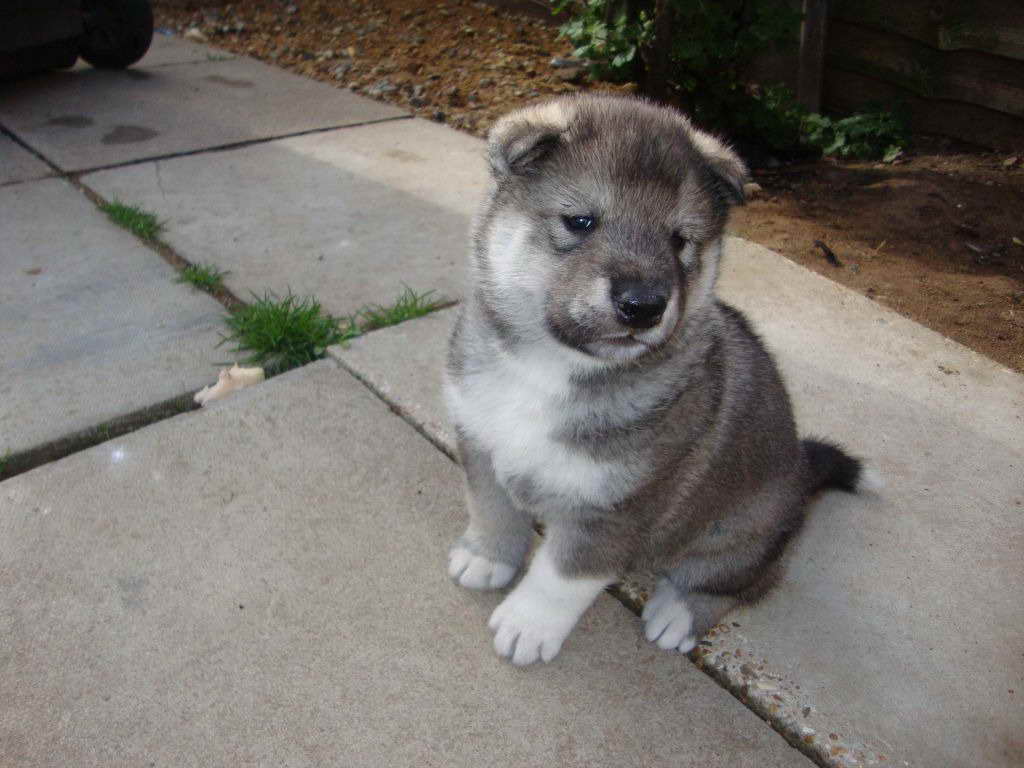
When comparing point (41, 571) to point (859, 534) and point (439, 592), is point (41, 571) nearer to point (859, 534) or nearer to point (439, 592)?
point (439, 592)

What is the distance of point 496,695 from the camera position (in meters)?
2.06

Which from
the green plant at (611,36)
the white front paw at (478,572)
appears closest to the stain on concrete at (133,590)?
the white front paw at (478,572)

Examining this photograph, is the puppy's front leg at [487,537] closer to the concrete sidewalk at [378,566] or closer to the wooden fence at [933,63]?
the concrete sidewalk at [378,566]

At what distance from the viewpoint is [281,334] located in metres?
3.27

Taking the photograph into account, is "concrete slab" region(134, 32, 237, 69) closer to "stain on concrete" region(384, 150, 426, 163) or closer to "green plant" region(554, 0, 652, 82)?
"stain on concrete" region(384, 150, 426, 163)

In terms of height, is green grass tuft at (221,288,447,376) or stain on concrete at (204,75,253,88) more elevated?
stain on concrete at (204,75,253,88)

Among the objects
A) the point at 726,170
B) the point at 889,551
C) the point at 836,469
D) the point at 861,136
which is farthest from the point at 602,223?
the point at 861,136

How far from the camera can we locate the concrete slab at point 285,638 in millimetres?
1938

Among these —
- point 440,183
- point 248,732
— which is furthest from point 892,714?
point 440,183

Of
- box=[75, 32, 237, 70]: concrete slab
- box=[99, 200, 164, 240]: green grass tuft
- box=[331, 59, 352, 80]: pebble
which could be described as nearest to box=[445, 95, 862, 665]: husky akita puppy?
box=[99, 200, 164, 240]: green grass tuft

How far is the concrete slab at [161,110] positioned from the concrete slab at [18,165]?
0.09m

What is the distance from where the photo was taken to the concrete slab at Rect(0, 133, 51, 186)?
4.62 meters

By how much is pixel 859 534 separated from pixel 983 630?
0.44 metres

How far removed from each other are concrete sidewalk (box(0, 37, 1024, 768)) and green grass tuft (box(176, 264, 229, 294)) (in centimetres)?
7
